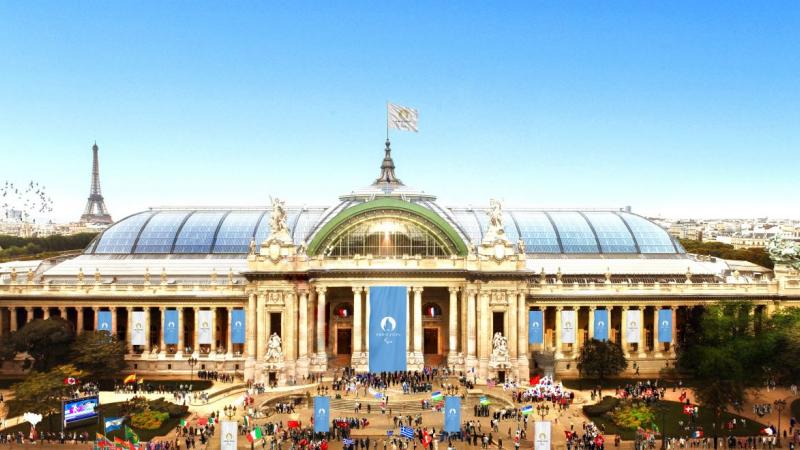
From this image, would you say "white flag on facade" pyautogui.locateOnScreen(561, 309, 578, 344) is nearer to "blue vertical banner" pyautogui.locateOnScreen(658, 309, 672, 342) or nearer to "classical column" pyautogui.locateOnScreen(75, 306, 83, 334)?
"blue vertical banner" pyautogui.locateOnScreen(658, 309, 672, 342)

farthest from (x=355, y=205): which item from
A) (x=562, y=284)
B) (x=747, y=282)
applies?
(x=747, y=282)

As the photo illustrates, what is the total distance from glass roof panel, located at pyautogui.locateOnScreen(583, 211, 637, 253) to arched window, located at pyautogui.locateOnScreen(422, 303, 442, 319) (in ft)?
86.4

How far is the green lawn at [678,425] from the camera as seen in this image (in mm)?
62312

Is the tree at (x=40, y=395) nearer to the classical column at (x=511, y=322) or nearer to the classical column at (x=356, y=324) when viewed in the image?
the classical column at (x=356, y=324)

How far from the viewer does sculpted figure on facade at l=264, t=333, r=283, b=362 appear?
77500mm

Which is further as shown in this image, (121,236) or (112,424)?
(121,236)

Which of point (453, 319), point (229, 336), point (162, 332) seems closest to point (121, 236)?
point (162, 332)

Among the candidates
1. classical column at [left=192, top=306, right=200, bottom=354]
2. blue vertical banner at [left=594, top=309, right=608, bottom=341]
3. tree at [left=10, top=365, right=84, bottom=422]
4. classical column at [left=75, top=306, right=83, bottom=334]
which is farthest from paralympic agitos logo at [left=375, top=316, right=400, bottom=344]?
classical column at [left=75, top=306, right=83, bottom=334]

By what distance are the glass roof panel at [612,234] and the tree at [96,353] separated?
6299 centimetres

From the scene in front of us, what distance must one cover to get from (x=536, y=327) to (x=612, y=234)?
24.3 meters

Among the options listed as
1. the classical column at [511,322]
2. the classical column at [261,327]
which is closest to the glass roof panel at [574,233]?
the classical column at [511,322]

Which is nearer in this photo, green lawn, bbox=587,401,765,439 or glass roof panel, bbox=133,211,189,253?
green lawn, bbox=587,401,765,439

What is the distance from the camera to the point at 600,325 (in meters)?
82.8

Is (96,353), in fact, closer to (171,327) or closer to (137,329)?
(137,329)
